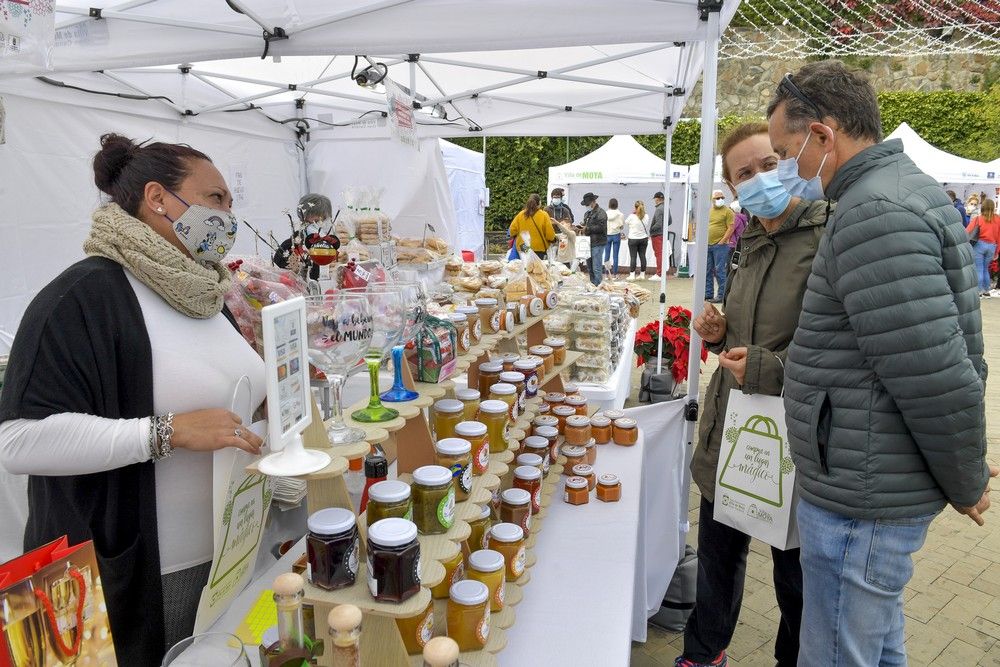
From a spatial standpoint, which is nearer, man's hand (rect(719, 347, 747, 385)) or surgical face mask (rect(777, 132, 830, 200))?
surgical face mask (rect(777, 132, 830, 200))

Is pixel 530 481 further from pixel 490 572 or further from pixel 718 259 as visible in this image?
pixel 718 259

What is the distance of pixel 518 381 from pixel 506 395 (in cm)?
13

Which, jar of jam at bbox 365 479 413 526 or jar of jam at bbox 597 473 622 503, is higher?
jar of jam at bbox 365 479 413 526

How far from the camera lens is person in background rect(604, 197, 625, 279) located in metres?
13.2

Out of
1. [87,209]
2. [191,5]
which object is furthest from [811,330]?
[87,209]

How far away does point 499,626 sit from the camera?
1.29m

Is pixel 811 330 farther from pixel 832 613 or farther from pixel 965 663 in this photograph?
pixel 965 663

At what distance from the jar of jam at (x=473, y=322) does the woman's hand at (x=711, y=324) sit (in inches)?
29.0

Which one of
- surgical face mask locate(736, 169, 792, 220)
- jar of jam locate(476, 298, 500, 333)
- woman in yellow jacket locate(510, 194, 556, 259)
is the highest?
surgical face mask locate(736, 169, 792, 220)

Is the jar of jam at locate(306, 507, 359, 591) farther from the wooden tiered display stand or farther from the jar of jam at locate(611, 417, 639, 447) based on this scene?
the jar of jam at locate(611, 417, 639, 447)

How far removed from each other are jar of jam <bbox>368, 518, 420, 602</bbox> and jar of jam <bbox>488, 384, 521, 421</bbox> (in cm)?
83

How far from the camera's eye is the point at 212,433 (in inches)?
43.6

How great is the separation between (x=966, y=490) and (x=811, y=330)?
45 cm

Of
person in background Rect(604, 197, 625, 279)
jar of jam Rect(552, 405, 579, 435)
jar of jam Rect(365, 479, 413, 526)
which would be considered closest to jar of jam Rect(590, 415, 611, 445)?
jar of jam Rect(552, 405, 579, 435)
